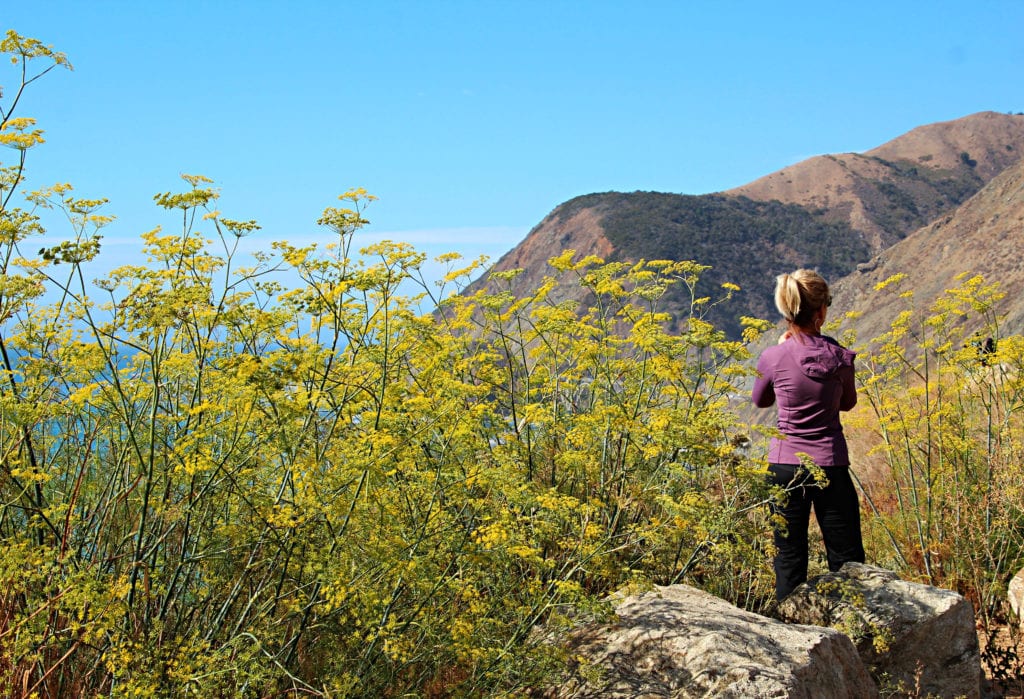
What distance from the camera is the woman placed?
14.1 feet

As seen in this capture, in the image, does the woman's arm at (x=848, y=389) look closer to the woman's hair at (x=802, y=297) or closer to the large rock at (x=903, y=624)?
the woman's hair at (x=802, y=297)

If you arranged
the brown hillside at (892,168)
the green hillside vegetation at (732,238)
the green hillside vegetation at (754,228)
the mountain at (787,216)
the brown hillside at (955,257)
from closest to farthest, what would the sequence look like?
1. the brown hillside at (955,257)
2. the green hillside vegetation at (732,238)
3. the green hillside vegetation at (754,228)
4. the mountain at (787,216)
5. the brown hillside at (892,168)

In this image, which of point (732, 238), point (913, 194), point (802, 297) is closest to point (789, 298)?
point (802, 297)

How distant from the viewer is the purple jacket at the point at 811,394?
169 inches

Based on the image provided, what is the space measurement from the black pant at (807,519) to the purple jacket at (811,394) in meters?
0.08

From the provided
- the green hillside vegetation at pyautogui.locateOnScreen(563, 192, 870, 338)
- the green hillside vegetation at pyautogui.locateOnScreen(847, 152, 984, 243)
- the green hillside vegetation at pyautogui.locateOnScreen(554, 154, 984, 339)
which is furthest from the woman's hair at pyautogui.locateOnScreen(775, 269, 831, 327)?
the green hillside vegetation at pyautogui.locateOnScreen(847, 152, 984, 243)

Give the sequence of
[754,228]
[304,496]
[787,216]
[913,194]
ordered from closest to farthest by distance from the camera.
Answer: [304,496]
[754,228]
[787,216]
[913,194]

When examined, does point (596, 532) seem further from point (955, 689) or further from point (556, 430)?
point (955, 689)

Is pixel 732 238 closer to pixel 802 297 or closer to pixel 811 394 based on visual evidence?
pixel 802 297

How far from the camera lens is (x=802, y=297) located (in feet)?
14.3

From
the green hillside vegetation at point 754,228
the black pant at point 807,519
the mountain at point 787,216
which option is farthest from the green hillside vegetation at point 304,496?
the green hillside vegetation at point 754,228

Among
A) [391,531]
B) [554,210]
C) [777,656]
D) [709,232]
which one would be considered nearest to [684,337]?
[777,656]

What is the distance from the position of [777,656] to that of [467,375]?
7.20 feet

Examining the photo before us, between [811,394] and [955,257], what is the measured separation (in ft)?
117
